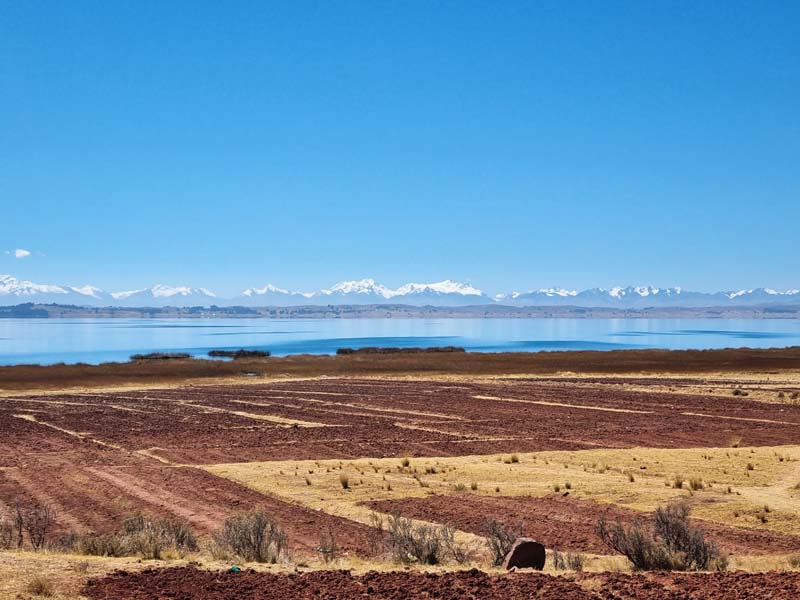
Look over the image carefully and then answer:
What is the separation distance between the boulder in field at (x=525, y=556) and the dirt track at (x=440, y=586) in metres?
1.01

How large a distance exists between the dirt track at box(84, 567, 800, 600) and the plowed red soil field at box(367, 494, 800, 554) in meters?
3.84

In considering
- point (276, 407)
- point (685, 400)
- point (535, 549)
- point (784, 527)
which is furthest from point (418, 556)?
point (685, 400)

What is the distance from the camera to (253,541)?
41.5 feet

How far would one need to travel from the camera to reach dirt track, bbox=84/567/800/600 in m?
9.45

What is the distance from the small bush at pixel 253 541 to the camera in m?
12.2

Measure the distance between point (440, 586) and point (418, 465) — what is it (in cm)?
1409

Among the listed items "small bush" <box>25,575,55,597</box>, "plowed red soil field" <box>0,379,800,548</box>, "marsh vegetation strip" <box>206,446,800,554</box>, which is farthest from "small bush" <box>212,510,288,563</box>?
"marsh vegetation strip" <box>206,446,800,554</box>

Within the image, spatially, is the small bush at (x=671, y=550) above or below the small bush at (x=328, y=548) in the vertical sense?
above

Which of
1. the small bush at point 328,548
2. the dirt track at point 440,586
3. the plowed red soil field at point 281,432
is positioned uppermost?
the dirt track at point 440,586

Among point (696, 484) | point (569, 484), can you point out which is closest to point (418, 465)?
point (569, 484)

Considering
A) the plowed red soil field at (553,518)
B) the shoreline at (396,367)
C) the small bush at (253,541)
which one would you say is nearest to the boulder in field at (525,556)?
the plowed red soil field at (553,518)

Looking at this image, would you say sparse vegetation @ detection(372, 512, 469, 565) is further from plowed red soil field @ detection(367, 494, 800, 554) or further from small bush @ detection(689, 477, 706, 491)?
small bush @ detection(689, 477, 706, 491)

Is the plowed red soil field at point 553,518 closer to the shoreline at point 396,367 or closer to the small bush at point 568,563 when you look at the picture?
the small bush at point 568,563

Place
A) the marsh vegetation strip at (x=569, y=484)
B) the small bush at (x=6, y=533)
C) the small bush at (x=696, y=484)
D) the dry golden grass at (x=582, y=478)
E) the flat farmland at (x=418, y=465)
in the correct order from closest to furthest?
the small bush at (x=6, y=533) → the flat farmland at (x=418, y=465) → the marsh vegetation strip at (x=569, y=484) → the dry golden grass at (x=582, y=478) → the small bush at (x=696, y=484)
